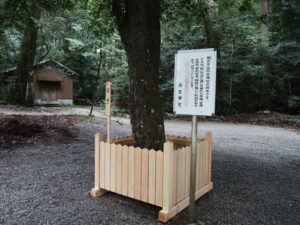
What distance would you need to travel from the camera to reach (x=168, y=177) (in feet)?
8.80

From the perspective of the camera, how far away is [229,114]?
14000 mm

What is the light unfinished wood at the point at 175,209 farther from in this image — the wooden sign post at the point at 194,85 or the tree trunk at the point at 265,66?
the tree trunk at the point at 265,66

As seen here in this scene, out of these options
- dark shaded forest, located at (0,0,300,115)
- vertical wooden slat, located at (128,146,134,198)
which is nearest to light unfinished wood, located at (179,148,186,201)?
vertical wooden slat, located at (128,146,134,198)

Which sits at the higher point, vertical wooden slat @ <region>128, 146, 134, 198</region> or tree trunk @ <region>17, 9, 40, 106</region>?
tree trunk @ <region>17, 9, 40, 106</region>

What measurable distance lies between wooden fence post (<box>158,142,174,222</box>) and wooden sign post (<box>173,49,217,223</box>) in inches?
8.9

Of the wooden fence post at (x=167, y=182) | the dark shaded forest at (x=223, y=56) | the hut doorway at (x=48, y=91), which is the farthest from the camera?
the hut doorway at (x=48, y=91)

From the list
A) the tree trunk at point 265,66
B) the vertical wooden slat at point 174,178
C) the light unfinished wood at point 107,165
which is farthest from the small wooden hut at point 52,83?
the vertical wooden slat at point 174,178

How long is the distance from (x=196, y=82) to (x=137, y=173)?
4.05 feet

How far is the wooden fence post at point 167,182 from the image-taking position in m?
2.66

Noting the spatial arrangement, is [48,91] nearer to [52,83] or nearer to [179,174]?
[52,83]

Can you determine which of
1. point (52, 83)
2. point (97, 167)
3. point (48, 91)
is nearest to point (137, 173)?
point (97, 167)

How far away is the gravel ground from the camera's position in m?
2.74

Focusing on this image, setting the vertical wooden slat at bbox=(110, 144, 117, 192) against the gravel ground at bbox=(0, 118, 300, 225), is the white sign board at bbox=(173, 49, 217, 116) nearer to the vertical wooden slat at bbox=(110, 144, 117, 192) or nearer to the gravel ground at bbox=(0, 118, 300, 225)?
the vertical wooden slat at bbox=(110, 144, 117, 192)

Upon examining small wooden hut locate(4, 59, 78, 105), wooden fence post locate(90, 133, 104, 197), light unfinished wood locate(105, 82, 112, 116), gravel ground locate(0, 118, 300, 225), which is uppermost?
small wooden hut locate(4, 59, 78, 105)
